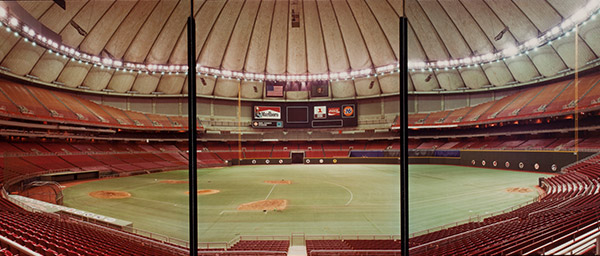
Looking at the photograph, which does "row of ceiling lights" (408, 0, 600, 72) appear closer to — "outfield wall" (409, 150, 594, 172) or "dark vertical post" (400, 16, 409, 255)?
"outfield wall" (409, 150, 594, 172)

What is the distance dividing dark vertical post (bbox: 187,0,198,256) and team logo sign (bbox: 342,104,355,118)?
29620mm

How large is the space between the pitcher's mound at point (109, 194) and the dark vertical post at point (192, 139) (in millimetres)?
12717

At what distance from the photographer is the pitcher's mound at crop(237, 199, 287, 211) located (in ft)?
31.7

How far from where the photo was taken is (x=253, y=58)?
2736 centimetres

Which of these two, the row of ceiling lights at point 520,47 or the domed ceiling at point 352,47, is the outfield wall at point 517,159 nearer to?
the domed ceiling at point 352,47

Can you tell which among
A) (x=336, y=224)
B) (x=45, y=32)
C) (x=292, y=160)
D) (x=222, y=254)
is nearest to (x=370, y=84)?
(x=292, y=160)

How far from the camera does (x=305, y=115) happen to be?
99.9 feet

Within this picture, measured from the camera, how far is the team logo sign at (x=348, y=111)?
30422mm

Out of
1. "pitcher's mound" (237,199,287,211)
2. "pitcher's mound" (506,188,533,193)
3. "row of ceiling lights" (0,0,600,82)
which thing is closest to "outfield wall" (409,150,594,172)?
"pitcher's mound" (506,188,533,193)

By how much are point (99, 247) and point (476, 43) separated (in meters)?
23.7

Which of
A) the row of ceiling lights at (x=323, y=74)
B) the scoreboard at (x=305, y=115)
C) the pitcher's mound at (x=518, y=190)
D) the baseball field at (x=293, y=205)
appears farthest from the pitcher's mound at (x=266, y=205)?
the scoreboard at (x=305, y=115)

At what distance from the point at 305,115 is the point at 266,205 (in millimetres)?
20897

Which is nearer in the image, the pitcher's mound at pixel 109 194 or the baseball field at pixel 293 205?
the baseball field at pixel 293 205

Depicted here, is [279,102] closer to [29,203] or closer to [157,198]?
[157,198]
